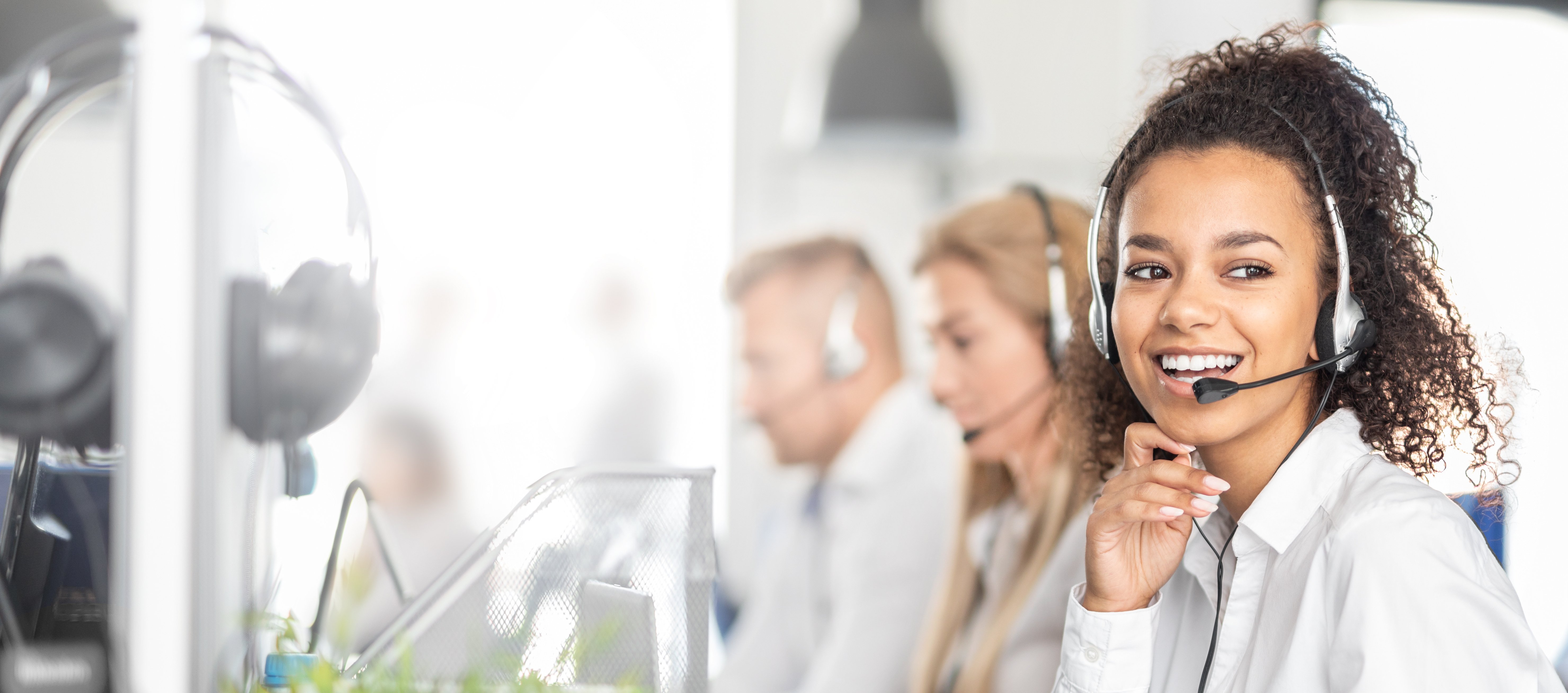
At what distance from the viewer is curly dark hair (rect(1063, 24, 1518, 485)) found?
79 cm

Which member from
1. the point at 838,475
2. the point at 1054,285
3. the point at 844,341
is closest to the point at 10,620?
the point at 1054,285

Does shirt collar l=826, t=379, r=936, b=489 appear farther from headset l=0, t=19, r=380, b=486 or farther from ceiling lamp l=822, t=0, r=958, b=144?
headset l=0, t=19, r=380, b=486

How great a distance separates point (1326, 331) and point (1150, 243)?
135 millimetres

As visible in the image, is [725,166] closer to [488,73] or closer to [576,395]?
[488,73]

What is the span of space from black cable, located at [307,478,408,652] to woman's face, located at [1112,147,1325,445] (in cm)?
60

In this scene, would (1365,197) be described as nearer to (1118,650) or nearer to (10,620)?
(1118,650)

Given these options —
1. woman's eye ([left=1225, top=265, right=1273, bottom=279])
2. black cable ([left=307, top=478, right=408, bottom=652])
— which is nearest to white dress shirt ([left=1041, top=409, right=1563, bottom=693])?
woman's eye ([left=1225, top=265, right=1273, bottom=279])

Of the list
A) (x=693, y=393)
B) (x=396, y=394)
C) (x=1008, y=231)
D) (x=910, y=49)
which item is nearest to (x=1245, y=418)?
(x=396, y=394)

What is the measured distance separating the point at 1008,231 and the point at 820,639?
0.81 m

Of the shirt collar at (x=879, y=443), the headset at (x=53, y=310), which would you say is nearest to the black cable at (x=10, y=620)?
the headset at (x=53, y=310)

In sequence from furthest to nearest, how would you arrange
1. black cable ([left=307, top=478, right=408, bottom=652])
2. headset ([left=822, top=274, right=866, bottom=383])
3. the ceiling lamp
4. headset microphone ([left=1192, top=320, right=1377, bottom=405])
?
the ceiling lamp
headset ([left=822, top=274, right=866, bottom=383])
black cable ([left=307, top=478, right=408, bottom=652])
headset microphone ([left=1192, top=320, right=1377, bottom=405])

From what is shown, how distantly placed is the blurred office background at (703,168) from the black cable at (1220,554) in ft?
0.56

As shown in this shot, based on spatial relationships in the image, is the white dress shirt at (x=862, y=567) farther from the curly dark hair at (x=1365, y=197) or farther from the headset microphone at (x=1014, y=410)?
the curly dark hair at (x=1365, y=197)

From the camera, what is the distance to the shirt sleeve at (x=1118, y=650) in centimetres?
85
